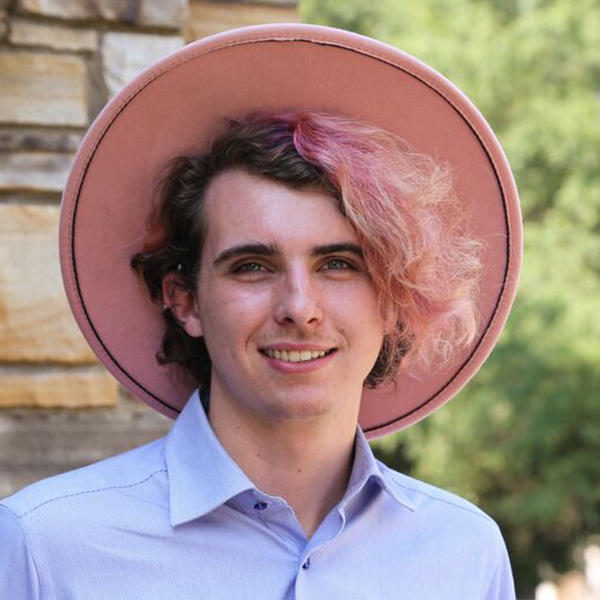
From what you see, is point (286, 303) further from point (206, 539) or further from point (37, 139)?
point (37, 139)

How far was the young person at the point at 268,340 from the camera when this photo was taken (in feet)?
5.57

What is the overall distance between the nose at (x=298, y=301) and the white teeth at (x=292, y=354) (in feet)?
0.14

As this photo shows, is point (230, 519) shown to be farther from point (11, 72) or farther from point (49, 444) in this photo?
point (11, 72)

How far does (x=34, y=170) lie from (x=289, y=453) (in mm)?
1067

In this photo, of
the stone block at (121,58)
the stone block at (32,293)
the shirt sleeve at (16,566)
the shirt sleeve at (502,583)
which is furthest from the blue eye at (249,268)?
the stone block at (121,58)

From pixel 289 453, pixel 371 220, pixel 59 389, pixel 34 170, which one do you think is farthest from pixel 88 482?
pixel 34 170

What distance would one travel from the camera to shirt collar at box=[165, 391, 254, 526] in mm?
1722

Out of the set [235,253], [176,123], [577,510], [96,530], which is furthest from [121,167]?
[577,510]

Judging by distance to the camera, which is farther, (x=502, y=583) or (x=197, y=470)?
(x=502, y=583)

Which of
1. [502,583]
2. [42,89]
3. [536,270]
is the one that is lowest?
[502,583]

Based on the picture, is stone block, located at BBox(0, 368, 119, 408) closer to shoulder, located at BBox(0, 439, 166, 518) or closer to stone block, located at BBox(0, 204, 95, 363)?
stone block, located at BBox(0, 204, 95, 363)

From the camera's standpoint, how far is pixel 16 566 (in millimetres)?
1635

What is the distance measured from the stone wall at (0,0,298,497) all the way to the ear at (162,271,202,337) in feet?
2.21

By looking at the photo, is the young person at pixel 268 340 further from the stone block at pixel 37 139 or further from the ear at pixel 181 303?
the stone block at pixel 37 139
